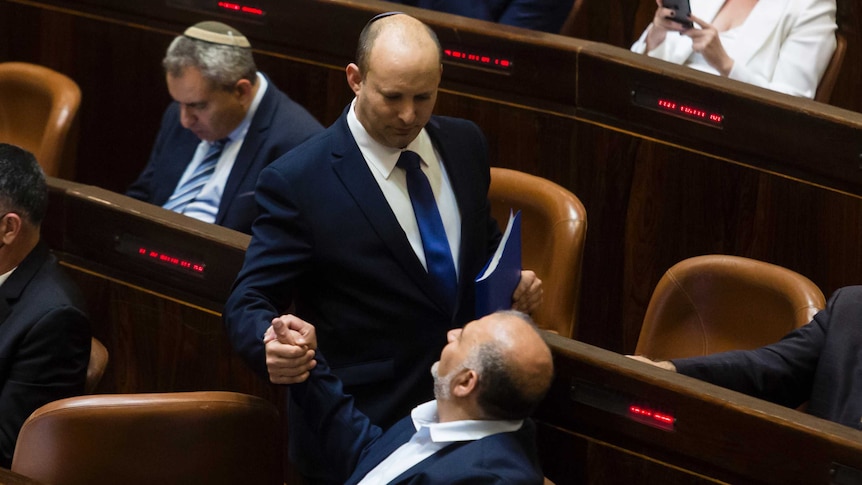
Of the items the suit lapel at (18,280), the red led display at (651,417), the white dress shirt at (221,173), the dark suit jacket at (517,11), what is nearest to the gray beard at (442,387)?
the red led display at (651,417)

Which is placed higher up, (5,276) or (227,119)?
(227,119)

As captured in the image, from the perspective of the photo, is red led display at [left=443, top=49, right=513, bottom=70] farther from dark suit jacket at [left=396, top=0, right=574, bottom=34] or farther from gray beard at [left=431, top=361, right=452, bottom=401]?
gray beard at [left=431, top=361, right=452, bottom=401]

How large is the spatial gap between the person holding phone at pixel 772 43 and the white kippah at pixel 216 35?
2.25 ft

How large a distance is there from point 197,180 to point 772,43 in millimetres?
969

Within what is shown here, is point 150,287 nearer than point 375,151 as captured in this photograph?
No

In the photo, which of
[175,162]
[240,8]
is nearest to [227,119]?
[175,162]

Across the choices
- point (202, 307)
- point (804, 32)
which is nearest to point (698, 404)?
point (202, 307)

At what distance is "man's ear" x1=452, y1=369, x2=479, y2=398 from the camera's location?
3.86 feet

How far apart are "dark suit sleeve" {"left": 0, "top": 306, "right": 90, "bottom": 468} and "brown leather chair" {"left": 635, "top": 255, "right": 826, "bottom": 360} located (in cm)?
72

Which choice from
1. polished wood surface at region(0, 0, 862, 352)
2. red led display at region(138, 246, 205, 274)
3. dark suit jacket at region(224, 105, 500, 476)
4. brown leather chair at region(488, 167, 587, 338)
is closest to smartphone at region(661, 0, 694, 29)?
polished wood surface at region(0, 0, 862, 352)

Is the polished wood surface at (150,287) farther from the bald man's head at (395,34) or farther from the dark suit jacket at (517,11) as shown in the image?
the dark suit jacket at (517,11)

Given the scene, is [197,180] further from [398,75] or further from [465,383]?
[465,383]

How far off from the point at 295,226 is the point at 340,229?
47mm

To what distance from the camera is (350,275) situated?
1.31 metres
